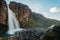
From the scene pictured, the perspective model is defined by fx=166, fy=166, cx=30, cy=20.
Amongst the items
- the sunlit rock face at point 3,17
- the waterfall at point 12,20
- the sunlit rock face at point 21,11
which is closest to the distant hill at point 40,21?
the sunlit rock face at point 21,11

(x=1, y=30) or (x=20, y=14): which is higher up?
(x=20, y=14)

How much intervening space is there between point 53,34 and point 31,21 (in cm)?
194

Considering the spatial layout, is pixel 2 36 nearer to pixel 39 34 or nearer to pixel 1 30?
pixel 1 30

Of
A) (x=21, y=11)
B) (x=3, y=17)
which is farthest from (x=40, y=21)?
(x=3, y=17)

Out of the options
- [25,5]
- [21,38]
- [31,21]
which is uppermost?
[25,5]

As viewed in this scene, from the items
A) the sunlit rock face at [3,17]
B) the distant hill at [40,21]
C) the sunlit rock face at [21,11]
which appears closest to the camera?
the distant hill at [40,21]

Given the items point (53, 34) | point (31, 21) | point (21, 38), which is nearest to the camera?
point (53, 34)

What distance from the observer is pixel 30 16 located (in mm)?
5516

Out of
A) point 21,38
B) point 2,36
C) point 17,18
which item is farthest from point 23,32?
point 17,18

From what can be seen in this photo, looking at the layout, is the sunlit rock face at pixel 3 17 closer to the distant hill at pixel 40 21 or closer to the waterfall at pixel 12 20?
the waterfall at pixel 12 20

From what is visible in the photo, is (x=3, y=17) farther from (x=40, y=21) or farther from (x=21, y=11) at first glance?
(x=40, y=21)

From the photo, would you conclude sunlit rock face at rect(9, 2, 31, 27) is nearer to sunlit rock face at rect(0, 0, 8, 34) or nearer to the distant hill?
sunlit rock face at rect(0, 0, 8, 34)

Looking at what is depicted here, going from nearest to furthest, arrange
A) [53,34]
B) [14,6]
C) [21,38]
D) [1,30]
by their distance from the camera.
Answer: [53,34], [21,38], [1,30], [14,6]

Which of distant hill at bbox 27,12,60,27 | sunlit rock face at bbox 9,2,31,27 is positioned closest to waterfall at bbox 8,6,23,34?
sunlit rock face at bbox 9,2,31,27
